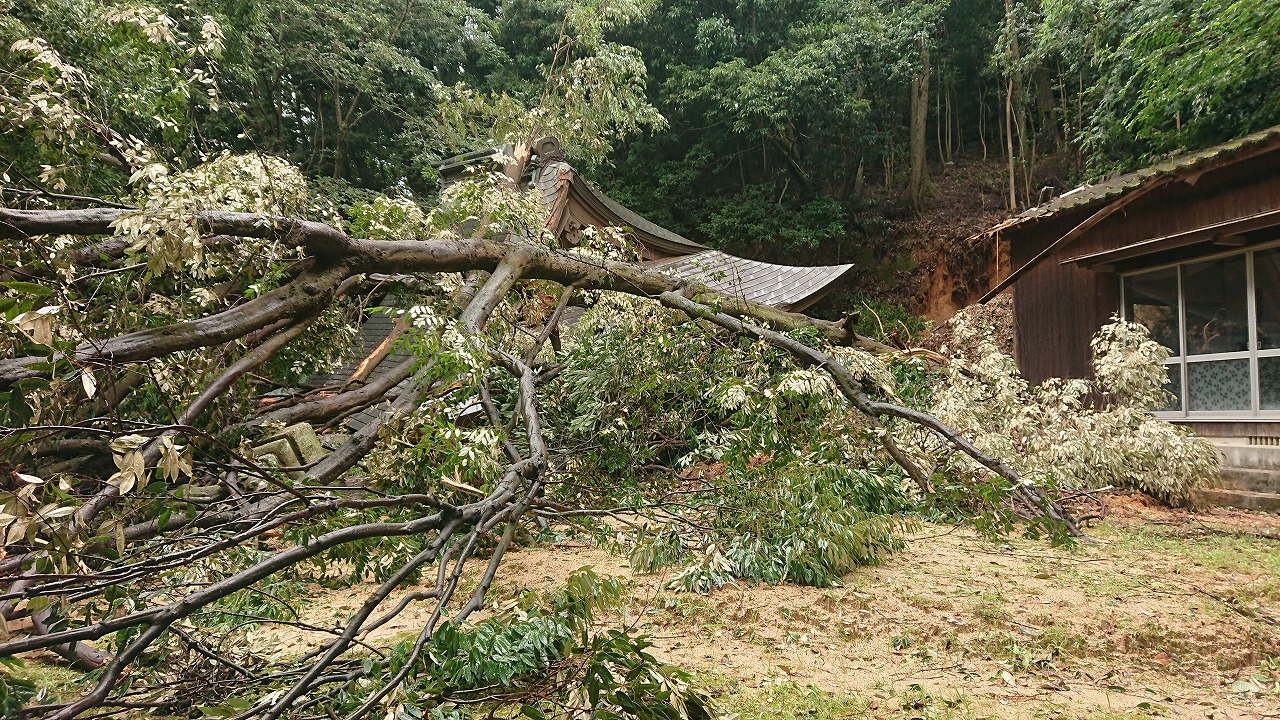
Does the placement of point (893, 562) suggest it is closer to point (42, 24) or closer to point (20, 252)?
point (20, 252)

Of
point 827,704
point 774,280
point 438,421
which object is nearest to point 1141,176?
point 774,280

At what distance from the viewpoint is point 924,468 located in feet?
14.0

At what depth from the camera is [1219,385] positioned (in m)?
7.22

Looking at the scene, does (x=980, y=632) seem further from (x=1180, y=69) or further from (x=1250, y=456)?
(x=1180, y=69)

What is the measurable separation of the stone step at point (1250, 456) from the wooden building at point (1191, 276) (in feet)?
0.89

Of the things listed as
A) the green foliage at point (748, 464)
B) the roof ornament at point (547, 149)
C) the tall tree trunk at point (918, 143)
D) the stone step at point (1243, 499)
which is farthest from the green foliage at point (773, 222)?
the green foliage at point (748, 464)

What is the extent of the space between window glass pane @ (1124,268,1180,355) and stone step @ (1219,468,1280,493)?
1.72 metres

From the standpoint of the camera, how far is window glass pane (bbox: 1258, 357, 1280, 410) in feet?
22.0

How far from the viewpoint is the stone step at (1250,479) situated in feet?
20.2

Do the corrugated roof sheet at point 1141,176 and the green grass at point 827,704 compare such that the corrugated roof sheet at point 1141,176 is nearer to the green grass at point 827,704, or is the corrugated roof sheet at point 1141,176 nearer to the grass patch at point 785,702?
the green grass at point 827,704

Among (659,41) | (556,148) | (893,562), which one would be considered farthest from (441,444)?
(659,41)

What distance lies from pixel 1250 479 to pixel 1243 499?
0.43 meters

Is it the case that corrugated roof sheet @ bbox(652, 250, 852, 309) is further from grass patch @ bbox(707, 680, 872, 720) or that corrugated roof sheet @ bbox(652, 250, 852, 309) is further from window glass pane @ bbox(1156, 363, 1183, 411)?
grass patch @ bbox(707, 680, 872, 720)

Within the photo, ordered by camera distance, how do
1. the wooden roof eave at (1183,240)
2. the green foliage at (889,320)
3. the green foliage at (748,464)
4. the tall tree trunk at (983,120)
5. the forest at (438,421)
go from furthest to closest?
the tall tree trunk at (983,120) → the green foliage at (889,320) → the wooden roof eave at (1183,240) → the green foliage at (748,464) → the forest at (438,421)
